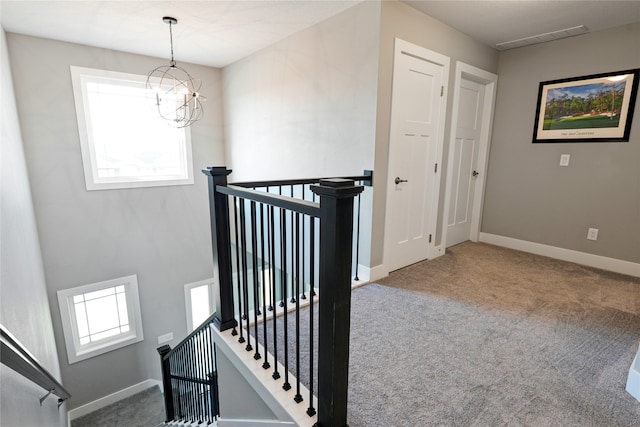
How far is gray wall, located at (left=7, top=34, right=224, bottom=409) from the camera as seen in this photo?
3.68m

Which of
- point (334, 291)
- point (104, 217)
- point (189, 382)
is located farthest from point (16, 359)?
point (104, 217)

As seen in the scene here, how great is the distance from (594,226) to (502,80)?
186 centimetres

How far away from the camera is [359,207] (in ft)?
8.86

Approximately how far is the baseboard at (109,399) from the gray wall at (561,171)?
5.65m

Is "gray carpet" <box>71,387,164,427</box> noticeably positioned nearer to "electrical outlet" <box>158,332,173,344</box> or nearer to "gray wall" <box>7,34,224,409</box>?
"gray wall" <box>7,34,224,409</box>

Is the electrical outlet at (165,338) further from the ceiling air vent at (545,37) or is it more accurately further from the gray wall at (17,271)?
the ceiling air vent at (545,37)

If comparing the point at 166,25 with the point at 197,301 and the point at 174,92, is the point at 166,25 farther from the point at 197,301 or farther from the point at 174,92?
the point at 197,301

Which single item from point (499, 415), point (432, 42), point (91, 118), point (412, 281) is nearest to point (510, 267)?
point (412, 281)

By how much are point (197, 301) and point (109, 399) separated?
1.81 metres

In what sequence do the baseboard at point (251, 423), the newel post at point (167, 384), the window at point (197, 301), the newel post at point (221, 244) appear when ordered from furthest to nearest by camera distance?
the window at point (197, 301) < the newel post at point (167, 384) < the newel post at point (221, 244) < the baseboard at point (251, 423)

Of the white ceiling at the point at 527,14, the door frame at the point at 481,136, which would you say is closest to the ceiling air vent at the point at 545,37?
the white ceiling at the point at 527,14

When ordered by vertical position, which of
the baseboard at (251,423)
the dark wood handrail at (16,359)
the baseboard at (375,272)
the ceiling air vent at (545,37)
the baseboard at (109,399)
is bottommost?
the baseboard at (109,399)

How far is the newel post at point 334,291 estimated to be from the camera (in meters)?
1.03

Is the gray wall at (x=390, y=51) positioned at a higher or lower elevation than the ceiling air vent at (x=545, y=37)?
lower
